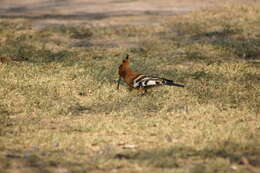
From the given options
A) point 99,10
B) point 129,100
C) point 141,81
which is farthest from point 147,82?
point 99,10

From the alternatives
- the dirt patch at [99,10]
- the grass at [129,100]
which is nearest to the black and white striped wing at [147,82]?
the grass at [129,100]

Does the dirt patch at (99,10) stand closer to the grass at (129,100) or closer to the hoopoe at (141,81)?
the grass at (129,100)

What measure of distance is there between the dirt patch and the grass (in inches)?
31.4

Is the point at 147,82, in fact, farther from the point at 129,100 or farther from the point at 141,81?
the point at 129,100

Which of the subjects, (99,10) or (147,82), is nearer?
(147,82)

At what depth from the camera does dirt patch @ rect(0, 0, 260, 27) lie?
11922 mm

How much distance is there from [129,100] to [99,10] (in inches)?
264

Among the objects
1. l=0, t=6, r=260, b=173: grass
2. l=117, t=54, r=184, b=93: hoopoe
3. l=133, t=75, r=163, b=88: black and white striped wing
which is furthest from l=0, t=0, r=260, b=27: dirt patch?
l=133, t=75, r=163, b=88: black and white striped wing

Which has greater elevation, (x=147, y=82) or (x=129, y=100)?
(x=147, y=82)

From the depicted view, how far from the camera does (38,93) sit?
684 centimetres

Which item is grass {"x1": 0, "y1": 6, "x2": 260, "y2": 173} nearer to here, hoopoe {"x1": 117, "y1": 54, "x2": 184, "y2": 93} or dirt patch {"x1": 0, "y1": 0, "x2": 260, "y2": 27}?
hoopoe {"x1": 117, "y1": 54, "x2": 184, "y2": 93}

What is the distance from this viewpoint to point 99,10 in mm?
13023

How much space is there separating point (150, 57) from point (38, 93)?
8.68 ft

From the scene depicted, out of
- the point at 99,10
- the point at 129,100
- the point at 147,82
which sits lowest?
the point at 129,100
